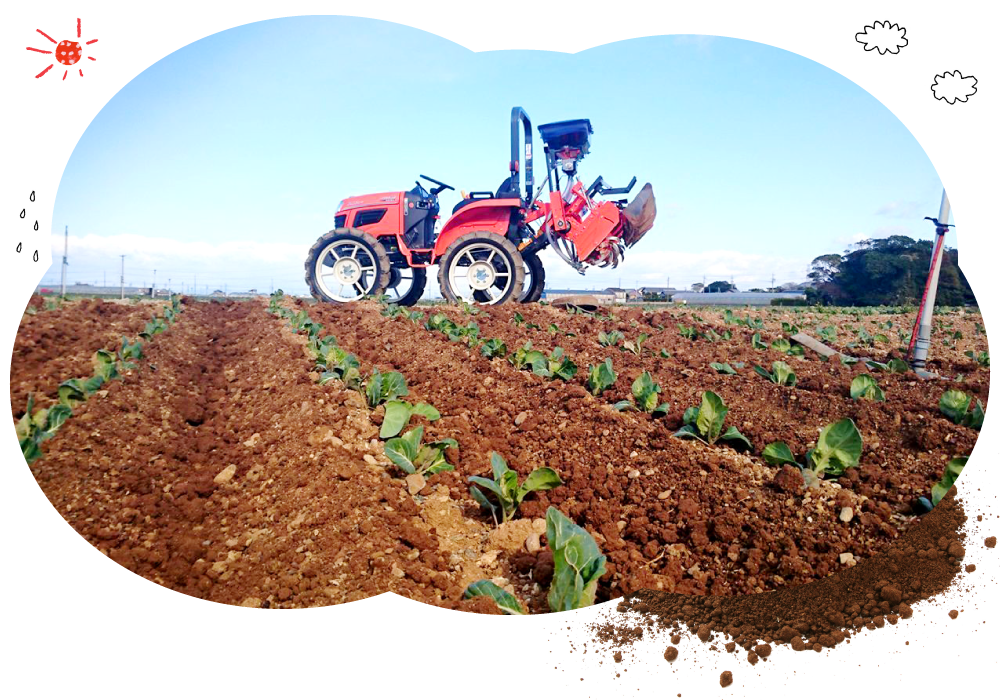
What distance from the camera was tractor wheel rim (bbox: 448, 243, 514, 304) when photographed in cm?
234

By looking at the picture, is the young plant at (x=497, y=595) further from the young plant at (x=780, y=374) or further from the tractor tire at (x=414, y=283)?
the young plant at (x=780, y=374)

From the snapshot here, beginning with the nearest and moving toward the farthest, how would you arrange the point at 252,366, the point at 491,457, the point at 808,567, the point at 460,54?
the point at 808,567
the point at 491,457
the point at 460,54
the point at 252,366

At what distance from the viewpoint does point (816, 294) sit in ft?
7.54

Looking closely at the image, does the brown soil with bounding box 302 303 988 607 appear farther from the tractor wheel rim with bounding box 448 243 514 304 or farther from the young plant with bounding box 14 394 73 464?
the young plant with bounding box 14 394 73 464

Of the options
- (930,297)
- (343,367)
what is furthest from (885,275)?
(343,367)

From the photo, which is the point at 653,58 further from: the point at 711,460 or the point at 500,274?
the point at 711,460

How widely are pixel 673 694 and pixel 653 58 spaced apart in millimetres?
2264

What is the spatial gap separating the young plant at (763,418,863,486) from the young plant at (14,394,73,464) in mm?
2615

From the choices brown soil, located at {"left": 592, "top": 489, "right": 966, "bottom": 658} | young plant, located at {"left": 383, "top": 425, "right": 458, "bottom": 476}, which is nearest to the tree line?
brown soil, located at {"left": 592, "top": 489, "right": 966, "bottom": 658}

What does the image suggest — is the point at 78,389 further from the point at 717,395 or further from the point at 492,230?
the point at 717,395

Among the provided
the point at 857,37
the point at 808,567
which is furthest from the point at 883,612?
the point at 857,37

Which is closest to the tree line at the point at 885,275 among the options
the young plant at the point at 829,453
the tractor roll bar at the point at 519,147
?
the young plant at the point at 829,453

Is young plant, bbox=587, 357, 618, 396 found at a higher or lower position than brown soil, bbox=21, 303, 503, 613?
higher

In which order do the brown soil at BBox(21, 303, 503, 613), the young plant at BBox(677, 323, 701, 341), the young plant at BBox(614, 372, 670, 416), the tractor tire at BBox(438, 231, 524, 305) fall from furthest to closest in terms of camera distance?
the young plant at BBox(677, 323, 701, 341), the young plant at BBox(614, 372, 670, 416), the tractor tire at BBox(438, 231, 524, 305), the brown soil at BBox(21, 303, 503, 613)
